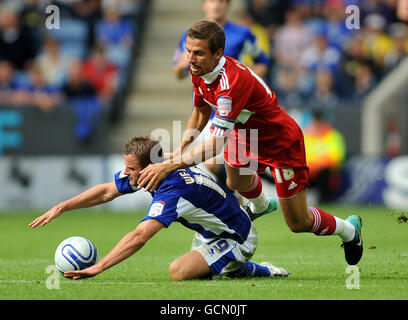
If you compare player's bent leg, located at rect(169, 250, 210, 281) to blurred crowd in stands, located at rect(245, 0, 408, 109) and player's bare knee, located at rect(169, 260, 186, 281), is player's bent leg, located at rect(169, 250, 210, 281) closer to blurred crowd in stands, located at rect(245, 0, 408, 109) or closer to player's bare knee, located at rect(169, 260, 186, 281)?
player's bare knee, located at rect(169, 260, 186, 281)

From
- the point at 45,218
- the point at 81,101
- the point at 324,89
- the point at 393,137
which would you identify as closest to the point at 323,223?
the point at 45,218

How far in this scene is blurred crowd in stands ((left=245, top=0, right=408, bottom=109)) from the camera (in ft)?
55.5

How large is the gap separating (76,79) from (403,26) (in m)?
7.10

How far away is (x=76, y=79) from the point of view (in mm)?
16969

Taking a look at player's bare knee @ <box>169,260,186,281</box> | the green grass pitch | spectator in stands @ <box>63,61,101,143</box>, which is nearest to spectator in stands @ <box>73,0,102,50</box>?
spectator in stands @ <box>63,61,101,143</box>

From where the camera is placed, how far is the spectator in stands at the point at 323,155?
15.4 metres

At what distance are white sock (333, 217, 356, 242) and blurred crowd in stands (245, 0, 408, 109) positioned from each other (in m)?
8.81

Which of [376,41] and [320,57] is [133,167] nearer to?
[320,57]

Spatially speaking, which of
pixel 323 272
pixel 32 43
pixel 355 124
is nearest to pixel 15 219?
pixel 32 43

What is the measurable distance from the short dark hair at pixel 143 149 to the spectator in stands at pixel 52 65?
426 inches

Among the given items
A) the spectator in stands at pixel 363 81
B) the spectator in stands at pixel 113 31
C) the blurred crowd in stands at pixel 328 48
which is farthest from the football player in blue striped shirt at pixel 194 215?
the spectator in stands at pixel 113 31

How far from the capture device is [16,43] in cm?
1772

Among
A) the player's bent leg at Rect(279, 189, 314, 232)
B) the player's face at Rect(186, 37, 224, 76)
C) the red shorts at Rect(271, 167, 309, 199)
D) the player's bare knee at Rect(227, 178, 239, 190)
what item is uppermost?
the player's face at Rect(186, 37, 224, 76)

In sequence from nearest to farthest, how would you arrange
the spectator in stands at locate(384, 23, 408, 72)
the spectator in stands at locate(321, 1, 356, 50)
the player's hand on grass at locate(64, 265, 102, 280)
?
the player's hand on grass at locate(64, 265, 102, 280), the spectator in stands at locate(384, 23, 408, 72), the spectator in stands at locate(321, 1, 356, 50)
